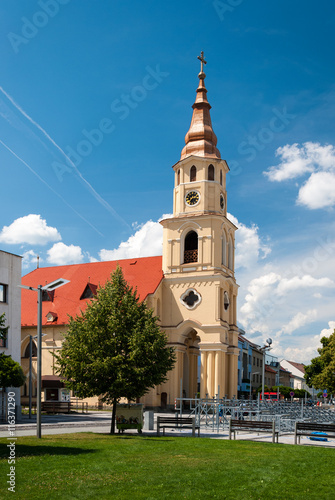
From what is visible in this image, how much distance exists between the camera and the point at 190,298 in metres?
55.0

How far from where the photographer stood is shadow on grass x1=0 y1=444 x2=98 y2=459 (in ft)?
51.3

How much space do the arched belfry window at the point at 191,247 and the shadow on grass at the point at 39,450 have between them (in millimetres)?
39056

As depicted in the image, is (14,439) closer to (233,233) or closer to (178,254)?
(178,254)

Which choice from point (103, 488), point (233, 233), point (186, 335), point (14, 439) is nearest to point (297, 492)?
point (103, 488)

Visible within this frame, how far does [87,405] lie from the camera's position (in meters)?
50.1

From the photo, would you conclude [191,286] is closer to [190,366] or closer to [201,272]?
[201,272]

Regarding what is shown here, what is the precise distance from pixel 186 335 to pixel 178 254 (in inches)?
313

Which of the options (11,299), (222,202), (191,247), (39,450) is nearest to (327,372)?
(191,247)

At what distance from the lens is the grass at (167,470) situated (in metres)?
10.8

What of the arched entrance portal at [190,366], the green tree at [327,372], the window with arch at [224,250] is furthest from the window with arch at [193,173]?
the green tree at [327,372]

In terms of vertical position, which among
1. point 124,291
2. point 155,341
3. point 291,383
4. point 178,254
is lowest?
point 291,383

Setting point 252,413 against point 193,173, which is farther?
point 193,173

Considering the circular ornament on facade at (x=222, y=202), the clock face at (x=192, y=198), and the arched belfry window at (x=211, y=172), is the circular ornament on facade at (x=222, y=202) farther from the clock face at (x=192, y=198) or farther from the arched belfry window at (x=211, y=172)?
the clock face at (x=192, y=198)

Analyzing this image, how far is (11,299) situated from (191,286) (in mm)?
22358
